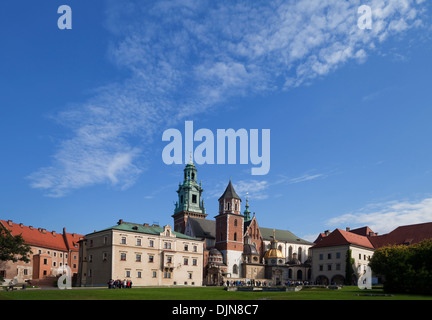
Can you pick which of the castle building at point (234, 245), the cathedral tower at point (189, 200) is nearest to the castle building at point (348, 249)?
the castle building at point (234, 245)

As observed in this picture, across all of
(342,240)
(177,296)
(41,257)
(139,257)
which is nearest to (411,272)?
(177,296)

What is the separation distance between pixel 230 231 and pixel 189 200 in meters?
20.0

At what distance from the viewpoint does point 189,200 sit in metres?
106

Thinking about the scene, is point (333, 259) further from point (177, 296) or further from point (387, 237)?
point (177, 296)

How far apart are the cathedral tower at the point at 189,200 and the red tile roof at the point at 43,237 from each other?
2385 cm

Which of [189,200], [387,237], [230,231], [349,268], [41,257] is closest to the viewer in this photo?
[41,257]

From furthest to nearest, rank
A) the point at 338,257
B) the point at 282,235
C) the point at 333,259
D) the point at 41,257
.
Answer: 1. the point at 282,235
2. the point at 333,259
3. the point at 338,257
4. the point at 41,257

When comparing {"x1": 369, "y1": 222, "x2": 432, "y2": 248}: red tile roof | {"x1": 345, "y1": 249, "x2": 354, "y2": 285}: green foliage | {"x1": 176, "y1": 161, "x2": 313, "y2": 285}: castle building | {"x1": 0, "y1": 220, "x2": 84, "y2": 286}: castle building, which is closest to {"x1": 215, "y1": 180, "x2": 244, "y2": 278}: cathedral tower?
{"x1": 176, "y1": 161, "x2": 313, "y2": 285}: castle building

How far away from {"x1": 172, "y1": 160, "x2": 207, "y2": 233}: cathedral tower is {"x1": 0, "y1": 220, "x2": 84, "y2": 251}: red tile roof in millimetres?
23853

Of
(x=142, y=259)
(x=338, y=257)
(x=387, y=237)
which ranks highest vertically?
(x=387, y=237)

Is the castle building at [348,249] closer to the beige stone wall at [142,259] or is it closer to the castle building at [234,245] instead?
the castle building at [234,245]
